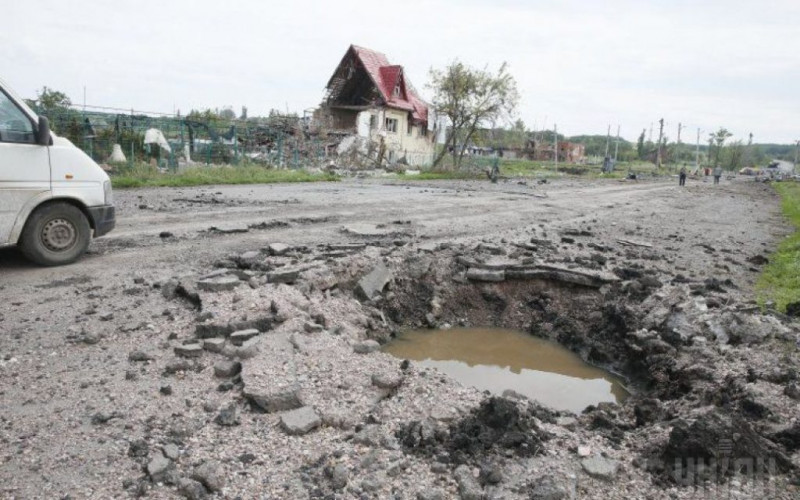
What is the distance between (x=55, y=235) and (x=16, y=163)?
3.13 feet

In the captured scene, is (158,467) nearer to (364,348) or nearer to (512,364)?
(364,348)

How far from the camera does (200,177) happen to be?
1795 centimetres

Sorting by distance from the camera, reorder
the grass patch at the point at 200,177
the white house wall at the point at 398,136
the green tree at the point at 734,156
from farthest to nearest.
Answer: the green tree at the point at 734,156 < the white house wall at the point at 398,136 < the grass patch at the point at 200,177

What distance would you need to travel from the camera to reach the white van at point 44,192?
19.2ft

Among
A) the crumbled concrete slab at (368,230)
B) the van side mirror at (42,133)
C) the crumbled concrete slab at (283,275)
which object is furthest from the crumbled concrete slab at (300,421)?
the crumbled concrete slab at (368,230)

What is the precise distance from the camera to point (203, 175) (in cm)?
1864

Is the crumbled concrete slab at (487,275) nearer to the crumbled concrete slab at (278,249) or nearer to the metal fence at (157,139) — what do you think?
the crumbled concrete slab at (278,249)

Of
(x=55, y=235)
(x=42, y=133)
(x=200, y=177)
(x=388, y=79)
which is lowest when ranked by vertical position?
(x=55, y=235)

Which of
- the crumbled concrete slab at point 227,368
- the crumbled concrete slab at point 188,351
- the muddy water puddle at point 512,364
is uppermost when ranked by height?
the crumbled concrete slab at point 188,351

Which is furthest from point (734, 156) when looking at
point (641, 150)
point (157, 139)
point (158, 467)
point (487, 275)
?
point (158, 467)

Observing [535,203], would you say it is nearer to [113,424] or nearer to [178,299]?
[178,299]

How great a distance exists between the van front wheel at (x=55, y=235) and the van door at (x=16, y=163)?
0.65ft

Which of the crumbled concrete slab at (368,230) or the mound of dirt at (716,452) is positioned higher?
the crumbled concrete slab at (368,230)

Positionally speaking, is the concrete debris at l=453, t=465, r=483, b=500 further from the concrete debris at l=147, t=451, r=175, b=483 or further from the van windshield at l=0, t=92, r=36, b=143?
the van windshield at l=0, t=92, r=36, b=143
